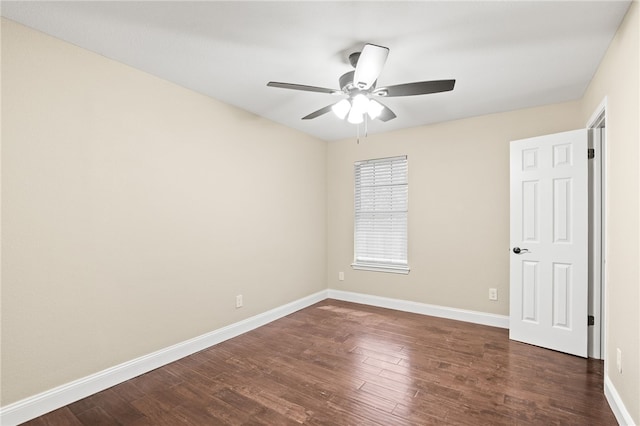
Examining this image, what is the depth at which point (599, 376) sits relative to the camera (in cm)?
239

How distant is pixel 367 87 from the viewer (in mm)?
2170

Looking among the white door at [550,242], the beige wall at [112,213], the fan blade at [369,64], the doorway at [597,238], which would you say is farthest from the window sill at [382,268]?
the fan blade at [369,64]

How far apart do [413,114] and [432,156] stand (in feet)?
2.23

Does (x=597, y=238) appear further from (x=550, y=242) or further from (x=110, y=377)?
(x=110, y=377)

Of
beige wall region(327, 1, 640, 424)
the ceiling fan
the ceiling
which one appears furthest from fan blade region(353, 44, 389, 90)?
beige wall region(327, 1, 640, 424)

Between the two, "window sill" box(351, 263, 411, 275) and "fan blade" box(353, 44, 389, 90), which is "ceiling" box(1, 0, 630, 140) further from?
"window sill" box(351, 263, 411, 275)

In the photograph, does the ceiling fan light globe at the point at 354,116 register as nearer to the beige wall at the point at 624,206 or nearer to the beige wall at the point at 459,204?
the beige wall at the point at 624,206

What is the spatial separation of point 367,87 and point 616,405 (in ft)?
8.66

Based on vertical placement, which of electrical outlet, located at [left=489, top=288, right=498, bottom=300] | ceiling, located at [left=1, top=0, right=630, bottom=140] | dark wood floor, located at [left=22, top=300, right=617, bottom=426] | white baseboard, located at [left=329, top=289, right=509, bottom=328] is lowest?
dark wood floor, located at [left=22, top=300, right=617, bottom=426]

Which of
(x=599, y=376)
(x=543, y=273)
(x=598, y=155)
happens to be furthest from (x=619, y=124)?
(x=599, y=376)

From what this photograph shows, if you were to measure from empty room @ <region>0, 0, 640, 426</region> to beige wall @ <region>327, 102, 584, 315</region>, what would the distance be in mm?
26

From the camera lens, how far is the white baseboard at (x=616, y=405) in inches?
68.0

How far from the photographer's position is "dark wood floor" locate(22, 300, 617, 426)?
75.7 inches

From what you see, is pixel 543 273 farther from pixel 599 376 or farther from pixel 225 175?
pixel 225 175
